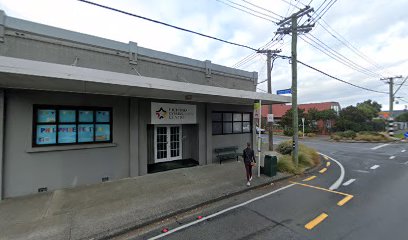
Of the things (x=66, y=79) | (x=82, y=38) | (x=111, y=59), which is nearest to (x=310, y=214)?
(x=66, y=79)

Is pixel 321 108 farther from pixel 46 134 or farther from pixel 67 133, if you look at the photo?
pixel 46 134

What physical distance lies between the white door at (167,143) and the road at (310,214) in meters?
5.05

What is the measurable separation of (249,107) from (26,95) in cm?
1084

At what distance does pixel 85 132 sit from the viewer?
7430 millimetres

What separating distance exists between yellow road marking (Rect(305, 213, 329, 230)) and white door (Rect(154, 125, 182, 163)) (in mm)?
7163

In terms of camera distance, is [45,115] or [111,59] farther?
[111,59]

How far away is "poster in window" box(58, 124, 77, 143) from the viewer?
696 cm

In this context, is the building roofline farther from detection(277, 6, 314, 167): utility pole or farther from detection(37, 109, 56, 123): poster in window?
detection(277, 6, 314, 167): utility pole

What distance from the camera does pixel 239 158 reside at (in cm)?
1184

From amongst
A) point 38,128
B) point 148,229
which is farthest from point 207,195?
point 38,128

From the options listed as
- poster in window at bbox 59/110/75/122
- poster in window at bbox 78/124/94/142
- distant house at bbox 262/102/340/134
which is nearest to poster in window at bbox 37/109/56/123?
poster in window at bbox 59/110/75/122

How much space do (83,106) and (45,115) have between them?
1.18 m

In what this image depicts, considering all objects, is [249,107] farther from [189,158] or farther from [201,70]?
[189,158]

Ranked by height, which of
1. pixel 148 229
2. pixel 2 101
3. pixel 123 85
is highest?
pixel 123 85
